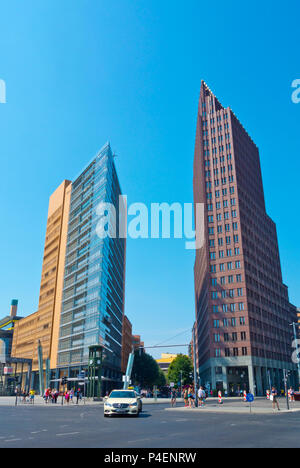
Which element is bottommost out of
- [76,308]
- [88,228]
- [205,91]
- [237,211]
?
[76,308]

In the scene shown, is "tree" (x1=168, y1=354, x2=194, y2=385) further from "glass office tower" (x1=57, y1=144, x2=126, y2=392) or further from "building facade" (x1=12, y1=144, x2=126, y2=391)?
"glass office tower" (x1=57, y1=144, x2=126, y2=392)

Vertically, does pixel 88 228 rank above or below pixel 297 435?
above

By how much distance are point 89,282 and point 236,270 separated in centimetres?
3247

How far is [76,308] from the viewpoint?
8156 centimetres

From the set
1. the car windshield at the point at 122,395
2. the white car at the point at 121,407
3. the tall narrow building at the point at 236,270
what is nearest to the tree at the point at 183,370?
the tall narrow building at the point at 236,270

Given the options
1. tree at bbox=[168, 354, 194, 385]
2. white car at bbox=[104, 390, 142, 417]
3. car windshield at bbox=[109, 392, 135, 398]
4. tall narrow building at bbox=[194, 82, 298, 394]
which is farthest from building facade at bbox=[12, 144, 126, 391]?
white car at bbox=[104, 390, 142, 417]

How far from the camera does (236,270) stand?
86.8 meters

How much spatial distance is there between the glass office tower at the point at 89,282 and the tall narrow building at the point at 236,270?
63.7 feet
